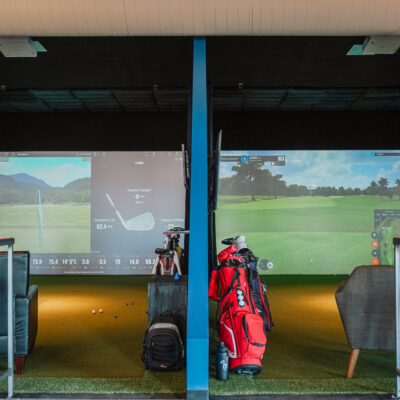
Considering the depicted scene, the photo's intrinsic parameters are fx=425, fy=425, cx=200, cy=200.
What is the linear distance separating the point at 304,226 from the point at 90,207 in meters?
4.56

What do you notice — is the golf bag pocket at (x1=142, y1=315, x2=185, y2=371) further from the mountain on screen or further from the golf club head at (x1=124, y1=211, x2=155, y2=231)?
the mountain on screen

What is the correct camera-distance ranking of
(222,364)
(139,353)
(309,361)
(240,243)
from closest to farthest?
(222,364) → (309,361) → (139,353) → (240,243)

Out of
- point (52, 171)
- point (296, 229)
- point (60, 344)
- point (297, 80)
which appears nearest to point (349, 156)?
point (296, 229)

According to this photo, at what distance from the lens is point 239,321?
3.22 meters

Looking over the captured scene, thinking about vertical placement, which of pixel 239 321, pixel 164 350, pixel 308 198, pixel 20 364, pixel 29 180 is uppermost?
pixel 29 180

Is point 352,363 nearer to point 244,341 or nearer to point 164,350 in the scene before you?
point 244,341

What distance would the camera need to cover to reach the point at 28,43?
3.66m

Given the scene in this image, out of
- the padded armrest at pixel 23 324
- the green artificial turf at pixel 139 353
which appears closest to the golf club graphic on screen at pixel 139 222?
the green artificial turf at pixel 139 353

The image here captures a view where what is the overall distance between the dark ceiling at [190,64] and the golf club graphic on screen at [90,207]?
2538 millimetres

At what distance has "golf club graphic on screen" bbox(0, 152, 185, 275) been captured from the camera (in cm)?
884

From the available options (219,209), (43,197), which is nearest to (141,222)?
(219,209)

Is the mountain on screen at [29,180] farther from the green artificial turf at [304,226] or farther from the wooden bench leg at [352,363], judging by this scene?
the wooden bench leg at [352,363]

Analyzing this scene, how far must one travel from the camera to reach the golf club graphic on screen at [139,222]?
29.2 feet

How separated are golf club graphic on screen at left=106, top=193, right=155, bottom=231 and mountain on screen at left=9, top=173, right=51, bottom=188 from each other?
153 cm
